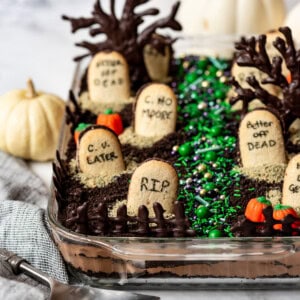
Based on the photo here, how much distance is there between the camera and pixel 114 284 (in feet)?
6.09

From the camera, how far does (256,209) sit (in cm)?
186

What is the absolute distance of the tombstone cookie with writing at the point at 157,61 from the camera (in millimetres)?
2701

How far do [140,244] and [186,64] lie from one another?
48.1 inches

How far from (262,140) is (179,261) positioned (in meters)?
0.49

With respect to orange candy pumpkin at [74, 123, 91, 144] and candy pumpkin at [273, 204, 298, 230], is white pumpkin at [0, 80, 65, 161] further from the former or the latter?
candy pumpkin at [273, 204, 298, 230]

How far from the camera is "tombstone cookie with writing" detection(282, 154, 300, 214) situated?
6.19 ft

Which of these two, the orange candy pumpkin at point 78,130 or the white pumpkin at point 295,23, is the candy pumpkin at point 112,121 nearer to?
the orange candy pumpkin at point 78,130

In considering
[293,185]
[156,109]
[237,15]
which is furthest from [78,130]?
[237,15]

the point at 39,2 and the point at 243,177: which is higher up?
the point at 39,2

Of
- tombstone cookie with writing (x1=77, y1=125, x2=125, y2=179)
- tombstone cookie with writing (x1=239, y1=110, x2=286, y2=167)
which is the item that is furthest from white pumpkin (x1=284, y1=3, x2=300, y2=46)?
tombstone cookie with writing (x1=77, y1=125, x2=125, y2=179)

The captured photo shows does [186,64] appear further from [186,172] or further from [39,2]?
[39,2]

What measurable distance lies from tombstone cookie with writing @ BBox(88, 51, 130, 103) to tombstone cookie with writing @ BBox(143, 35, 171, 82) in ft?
0.62

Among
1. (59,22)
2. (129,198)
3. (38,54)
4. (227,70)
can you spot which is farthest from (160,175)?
(59,22)

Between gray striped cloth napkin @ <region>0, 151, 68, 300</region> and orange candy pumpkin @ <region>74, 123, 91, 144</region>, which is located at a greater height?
orange candy pumpkin @ <region>74, 123, 91, 144</region>
